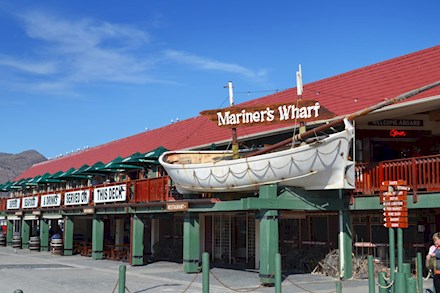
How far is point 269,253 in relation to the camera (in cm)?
1762

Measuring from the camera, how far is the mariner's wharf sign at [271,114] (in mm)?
17625

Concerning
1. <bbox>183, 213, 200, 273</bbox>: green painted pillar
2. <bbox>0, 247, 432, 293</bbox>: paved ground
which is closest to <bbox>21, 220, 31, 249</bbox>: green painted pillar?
<bbox>0, 247, 432, 293</bbox>: paved ground

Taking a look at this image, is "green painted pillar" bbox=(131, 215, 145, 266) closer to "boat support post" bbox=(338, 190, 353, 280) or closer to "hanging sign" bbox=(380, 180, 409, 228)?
"boat support post" bbox=(338, 190, 353, 280)

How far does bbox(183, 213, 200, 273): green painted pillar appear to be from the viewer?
71.5ft

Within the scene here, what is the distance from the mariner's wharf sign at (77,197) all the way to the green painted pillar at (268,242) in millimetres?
14278

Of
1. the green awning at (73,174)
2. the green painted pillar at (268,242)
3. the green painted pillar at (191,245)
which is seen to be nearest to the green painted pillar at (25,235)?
the green awning at (73,174)

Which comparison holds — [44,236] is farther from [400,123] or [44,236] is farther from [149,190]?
[400,123]

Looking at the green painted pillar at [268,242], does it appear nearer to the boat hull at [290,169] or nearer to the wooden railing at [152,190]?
the boat hull at [290,169]

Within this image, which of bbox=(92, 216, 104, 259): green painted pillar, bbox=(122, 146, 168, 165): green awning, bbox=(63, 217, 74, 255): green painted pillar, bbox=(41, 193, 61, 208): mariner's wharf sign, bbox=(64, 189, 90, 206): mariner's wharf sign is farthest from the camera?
bbox=(41, 193, 61, 208): mariner's wharf sign

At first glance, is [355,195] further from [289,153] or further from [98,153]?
[98,153]

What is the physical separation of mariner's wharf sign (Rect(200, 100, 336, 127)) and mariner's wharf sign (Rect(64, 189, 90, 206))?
1245 centimetres

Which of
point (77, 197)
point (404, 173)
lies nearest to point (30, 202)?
point (77, 197)

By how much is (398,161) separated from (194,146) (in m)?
10.1

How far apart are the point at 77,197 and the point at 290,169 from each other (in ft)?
54.1
